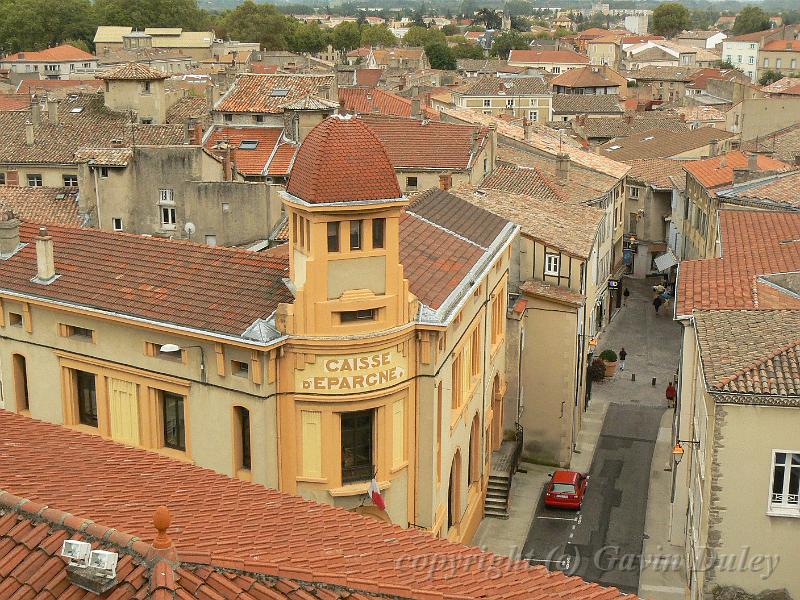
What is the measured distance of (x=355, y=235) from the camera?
2908 centimetres

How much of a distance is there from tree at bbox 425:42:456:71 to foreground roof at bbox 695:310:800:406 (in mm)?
168208

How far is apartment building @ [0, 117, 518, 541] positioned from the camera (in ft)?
94.8

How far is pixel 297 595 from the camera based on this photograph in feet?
45.4

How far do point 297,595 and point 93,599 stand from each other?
2504 millimetres

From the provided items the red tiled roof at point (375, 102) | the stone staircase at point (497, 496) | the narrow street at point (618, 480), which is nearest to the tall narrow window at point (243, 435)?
the narrow street at point (618, 480)

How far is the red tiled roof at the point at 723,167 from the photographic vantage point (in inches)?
2501

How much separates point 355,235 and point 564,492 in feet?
53.8

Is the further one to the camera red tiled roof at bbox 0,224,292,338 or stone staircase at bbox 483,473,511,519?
stone staircase at bbox 483,473,511,519

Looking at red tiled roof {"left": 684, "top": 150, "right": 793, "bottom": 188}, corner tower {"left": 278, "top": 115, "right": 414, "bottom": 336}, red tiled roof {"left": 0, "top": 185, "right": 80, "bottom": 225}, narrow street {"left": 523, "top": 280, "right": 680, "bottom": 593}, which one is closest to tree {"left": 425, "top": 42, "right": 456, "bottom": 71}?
red tiled roof {"left": 684, "top": 150, "right": 793, "bottom": 188}

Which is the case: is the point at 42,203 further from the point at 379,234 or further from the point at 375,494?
the point at 375,494

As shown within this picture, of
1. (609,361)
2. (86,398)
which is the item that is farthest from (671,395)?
(86,398)

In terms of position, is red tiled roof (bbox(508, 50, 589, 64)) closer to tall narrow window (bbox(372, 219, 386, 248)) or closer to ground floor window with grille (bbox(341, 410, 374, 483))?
tall narrow window (bbox(372, 219, 386, 248))

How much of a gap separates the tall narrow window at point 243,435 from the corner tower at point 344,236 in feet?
9.75

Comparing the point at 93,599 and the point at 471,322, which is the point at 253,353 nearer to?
the point at 471,322
